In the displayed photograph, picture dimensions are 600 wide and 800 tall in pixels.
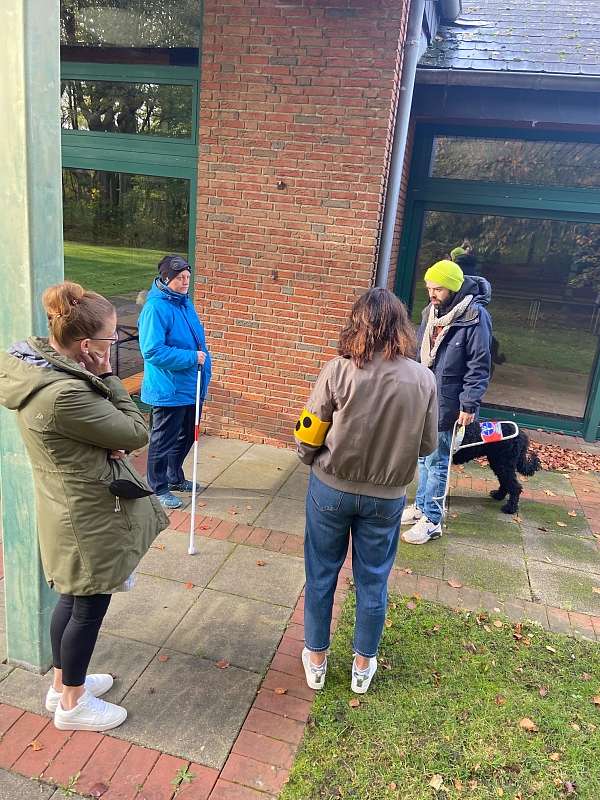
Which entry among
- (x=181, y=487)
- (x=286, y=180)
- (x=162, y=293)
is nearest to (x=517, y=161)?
(x=286, y=180)

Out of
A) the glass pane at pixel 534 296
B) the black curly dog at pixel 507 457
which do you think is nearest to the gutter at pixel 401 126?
the glass pane at pixel 534 296

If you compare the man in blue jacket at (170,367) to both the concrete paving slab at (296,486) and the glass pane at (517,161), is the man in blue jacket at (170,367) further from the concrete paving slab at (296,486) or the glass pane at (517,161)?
the glass pane at (517,161)

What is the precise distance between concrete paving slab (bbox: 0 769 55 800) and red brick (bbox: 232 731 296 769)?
2.46ft

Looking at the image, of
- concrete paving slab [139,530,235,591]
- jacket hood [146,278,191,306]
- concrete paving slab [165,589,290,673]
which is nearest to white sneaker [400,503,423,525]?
concrete paving slab [139,530,235,591]

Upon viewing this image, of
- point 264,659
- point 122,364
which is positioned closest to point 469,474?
point 264,659

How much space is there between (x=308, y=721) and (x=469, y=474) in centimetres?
370

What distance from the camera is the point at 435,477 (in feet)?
14.7

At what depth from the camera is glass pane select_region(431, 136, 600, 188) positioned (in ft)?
21.3

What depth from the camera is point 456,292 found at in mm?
4188

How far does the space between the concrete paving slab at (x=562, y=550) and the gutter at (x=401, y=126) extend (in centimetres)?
273

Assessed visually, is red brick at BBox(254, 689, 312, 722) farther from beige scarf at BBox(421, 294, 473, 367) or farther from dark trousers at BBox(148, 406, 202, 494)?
beige scarf at BBox(421, 294, 473, 367)

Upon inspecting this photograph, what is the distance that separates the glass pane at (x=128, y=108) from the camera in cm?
586

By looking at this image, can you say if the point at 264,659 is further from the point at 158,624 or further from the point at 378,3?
the point at 378,3

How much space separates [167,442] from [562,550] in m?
3.17
